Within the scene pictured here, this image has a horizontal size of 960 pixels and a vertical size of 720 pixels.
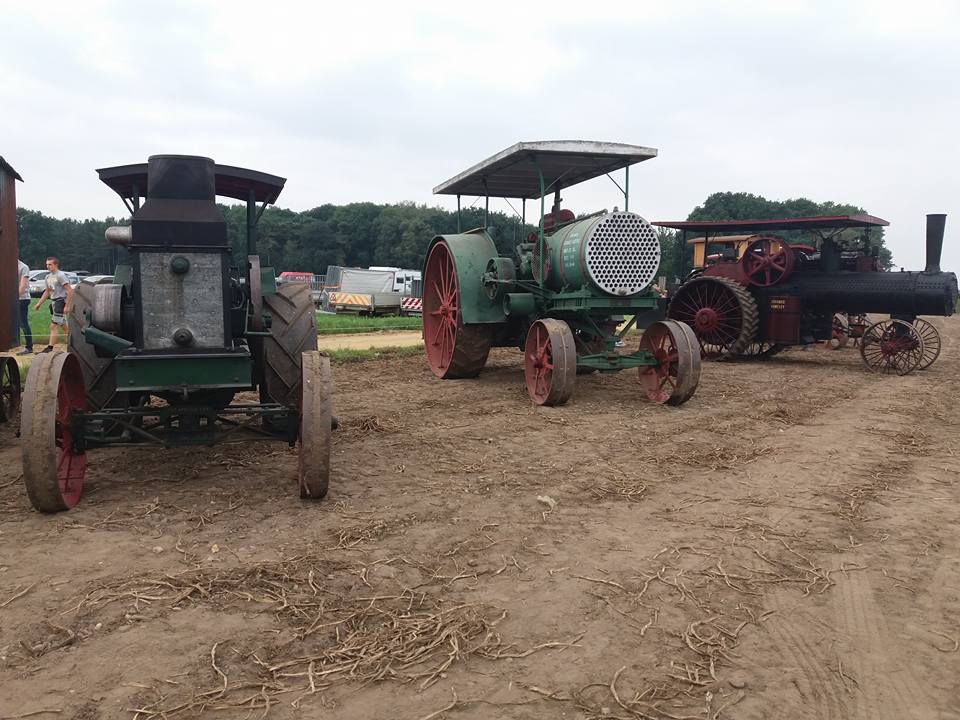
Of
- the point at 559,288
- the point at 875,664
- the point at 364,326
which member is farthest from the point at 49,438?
the point at 364,326

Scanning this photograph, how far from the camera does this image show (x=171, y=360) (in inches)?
156

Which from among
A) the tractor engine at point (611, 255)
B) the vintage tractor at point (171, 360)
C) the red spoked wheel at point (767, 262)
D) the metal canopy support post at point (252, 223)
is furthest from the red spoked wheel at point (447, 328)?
the red spoked wheel at point (767, 262)

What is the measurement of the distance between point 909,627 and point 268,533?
283cm

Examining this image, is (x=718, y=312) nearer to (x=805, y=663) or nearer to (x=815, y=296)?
(x=815, y=296)

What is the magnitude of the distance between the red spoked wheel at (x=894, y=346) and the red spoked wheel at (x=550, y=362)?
233 inches

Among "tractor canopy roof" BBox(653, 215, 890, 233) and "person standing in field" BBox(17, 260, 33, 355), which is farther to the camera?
"tractor canopy roof" BBox(653, 215, 890, 233)

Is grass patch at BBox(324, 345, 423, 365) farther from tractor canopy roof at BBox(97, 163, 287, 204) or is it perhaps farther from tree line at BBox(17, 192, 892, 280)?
tree line at BBox(17, 192, 892, 280)

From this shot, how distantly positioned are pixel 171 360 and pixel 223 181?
69.0 inches

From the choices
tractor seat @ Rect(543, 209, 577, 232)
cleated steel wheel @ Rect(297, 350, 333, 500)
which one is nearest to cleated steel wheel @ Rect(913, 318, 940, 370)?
tractor seat @ Rect(543, 209, 577, 232)

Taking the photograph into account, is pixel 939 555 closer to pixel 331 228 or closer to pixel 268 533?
pixel 268 533

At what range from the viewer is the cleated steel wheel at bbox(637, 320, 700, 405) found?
725cm

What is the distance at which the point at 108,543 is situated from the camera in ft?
11.2

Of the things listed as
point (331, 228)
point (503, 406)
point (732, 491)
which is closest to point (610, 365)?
point (503, 406)

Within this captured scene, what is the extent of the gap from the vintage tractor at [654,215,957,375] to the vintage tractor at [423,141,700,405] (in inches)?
159
